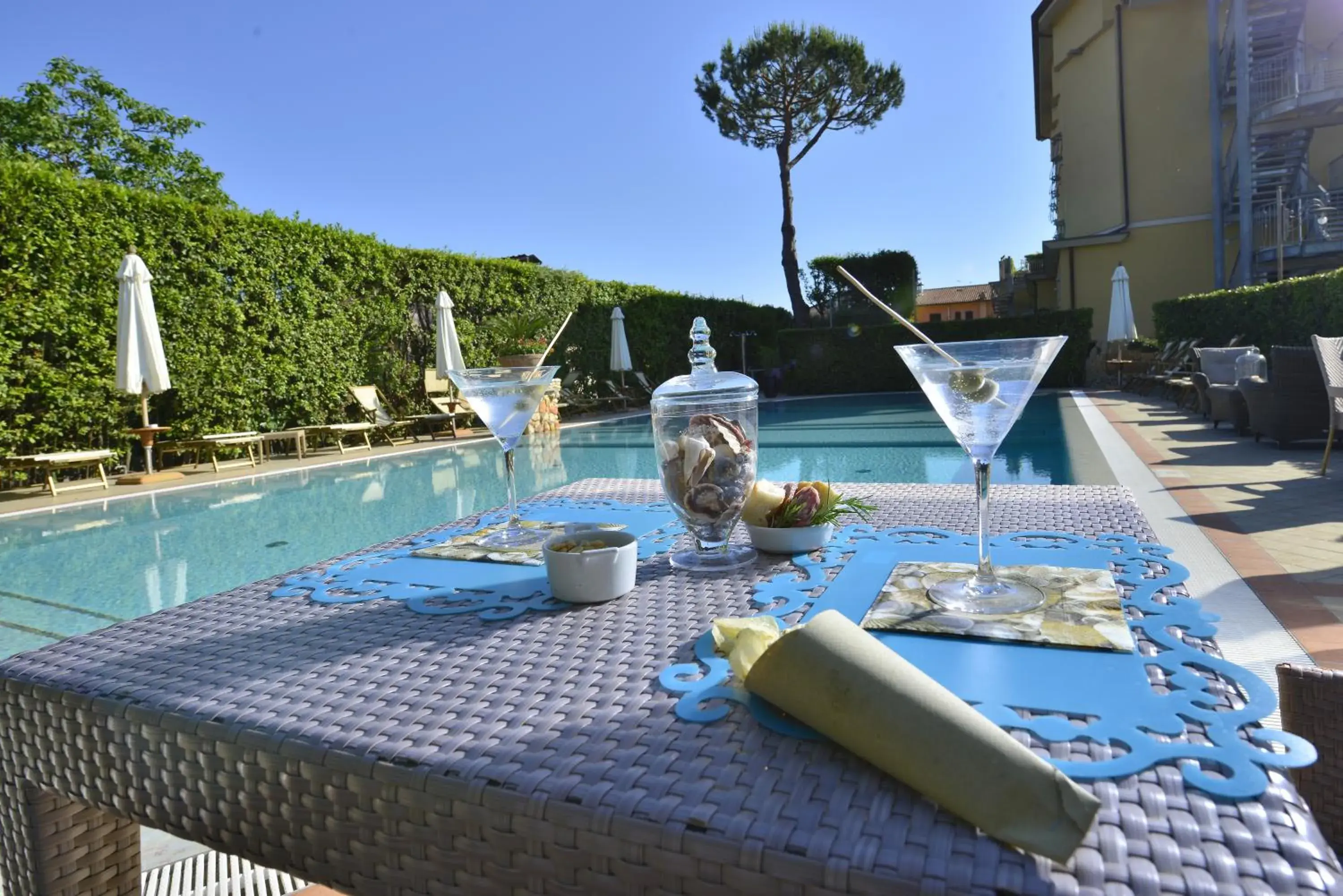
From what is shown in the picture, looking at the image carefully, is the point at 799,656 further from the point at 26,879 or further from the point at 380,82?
the point at 380,82

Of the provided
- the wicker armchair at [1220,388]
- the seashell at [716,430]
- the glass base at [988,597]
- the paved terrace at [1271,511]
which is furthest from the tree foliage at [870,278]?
the glass base at [988,597]

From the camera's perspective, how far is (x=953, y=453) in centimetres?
706

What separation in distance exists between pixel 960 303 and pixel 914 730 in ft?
155

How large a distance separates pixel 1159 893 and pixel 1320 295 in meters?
9.56

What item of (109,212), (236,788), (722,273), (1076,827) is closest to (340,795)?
(236,788)

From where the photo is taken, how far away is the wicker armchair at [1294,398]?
5.52 m

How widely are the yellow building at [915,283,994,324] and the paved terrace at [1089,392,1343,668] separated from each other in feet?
126

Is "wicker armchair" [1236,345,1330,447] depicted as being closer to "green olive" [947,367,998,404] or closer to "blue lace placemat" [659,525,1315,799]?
"blue lace placemat" [659,525,1315,799]

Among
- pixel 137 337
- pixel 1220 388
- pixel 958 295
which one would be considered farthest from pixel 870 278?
pixel 958 295

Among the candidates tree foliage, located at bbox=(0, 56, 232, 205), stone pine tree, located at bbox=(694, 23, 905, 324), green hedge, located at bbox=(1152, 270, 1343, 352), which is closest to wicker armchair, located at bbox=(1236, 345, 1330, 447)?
green hedge, located at bbox=(1152, 270, 1343, 352)

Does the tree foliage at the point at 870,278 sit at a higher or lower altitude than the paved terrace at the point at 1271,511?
higher

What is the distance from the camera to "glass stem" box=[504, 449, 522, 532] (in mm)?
1369

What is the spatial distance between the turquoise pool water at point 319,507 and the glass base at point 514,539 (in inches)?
101

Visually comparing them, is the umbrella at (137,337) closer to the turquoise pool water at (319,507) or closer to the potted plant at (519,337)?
the turquoise pool water at (319,507)
